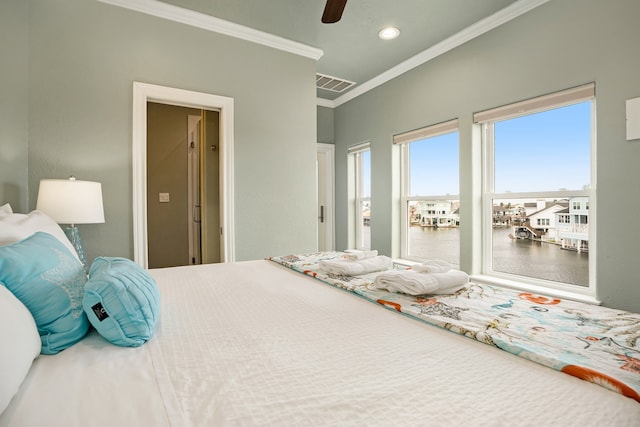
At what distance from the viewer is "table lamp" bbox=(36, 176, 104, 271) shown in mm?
1897

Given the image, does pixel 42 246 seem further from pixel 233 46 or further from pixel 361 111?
pixel 361 111

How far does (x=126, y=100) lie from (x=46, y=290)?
6.93 feet

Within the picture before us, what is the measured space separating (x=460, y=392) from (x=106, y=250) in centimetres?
261

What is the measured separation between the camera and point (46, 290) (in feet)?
2.70

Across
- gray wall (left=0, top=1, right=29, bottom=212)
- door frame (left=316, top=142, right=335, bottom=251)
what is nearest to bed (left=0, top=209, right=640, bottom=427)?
gray wall (left=0, top=1, right=29, bottom=212)

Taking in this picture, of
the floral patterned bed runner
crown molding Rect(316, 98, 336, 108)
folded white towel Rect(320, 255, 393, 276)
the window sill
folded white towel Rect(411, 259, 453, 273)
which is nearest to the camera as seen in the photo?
the floral patterned bed runner

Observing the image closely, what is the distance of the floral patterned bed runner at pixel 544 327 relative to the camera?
689mm

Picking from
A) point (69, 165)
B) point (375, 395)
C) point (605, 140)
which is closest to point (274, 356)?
point (375, 395)

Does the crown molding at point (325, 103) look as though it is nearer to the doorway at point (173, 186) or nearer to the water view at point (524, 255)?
the doorway at point (173, 186)

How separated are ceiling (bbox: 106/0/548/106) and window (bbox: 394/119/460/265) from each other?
81cm

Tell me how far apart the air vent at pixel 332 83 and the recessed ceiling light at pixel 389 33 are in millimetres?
1006

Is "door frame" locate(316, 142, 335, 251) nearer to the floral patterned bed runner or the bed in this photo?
the floral patterned bed runner

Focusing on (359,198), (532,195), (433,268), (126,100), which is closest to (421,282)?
(433,268)

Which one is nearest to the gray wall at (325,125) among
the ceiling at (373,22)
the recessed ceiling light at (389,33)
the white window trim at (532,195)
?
the ceiling at (373,22)
